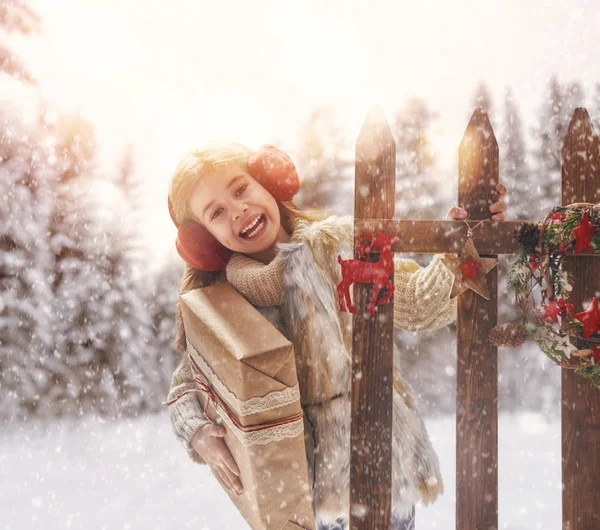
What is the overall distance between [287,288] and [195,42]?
5.62 feet

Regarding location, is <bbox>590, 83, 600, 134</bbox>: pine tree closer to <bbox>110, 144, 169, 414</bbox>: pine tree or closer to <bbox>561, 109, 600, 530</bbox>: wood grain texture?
<bbox>561, 109, 600, 530</bbox>: wood grain texture

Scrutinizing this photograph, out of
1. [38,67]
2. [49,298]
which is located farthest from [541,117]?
[49,298]

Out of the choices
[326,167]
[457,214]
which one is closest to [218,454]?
[457,214]

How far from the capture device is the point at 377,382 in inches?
42.7

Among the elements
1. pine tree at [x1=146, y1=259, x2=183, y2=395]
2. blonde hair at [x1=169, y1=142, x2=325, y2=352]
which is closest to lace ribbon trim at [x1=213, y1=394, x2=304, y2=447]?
blonde hair at [x1=169, y1=142, x2=325, y2=352]

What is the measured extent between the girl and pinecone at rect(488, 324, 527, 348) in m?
0.14

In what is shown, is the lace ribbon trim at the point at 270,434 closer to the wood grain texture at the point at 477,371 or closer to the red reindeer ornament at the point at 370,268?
the red reindeer ornament at the point at 370,268

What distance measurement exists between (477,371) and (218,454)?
644mm

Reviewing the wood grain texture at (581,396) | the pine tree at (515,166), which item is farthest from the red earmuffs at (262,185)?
the pine tree at (515,166)

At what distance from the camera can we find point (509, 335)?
3.34 ft

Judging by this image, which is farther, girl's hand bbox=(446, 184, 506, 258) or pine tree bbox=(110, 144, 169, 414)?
pine tree bbox=(110, 144, 169, 414)

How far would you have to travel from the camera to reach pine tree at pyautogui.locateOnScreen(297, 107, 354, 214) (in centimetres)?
217

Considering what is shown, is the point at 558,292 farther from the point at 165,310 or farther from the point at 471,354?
the point at 165,310

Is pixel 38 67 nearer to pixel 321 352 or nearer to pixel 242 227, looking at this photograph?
pixel 242 227
